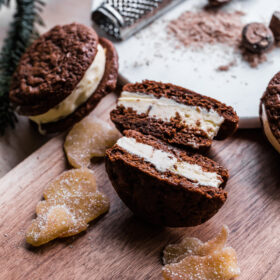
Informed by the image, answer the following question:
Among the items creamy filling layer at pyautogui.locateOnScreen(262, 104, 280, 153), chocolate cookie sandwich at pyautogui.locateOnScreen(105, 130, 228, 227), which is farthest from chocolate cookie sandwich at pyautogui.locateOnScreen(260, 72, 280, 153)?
chocolate cookie sandwich at pyautogui.locateOnScreen(105, 130, 228, 227)

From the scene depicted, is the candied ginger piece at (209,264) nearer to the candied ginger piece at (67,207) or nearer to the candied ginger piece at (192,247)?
the candied ginger piece at (192,247)

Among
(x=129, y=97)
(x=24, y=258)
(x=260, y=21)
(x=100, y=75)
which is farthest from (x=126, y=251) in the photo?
(x=260, y=21)

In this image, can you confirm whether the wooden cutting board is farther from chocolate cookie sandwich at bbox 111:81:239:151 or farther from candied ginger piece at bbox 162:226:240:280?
chocolate cookie sandwich at bbox 111:81:239:151

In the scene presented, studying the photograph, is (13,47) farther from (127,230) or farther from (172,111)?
(127,230)

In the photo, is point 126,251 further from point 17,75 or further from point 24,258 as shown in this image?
point 17,75

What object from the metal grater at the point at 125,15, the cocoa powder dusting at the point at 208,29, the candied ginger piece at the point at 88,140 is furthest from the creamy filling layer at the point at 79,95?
the cocoa powder dusting at the point at 208,29

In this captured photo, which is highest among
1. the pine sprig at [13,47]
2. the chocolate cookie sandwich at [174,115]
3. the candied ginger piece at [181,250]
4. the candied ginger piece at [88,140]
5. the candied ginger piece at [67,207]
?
the pine sprig at [13,47]

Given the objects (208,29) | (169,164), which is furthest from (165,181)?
(208,29)
